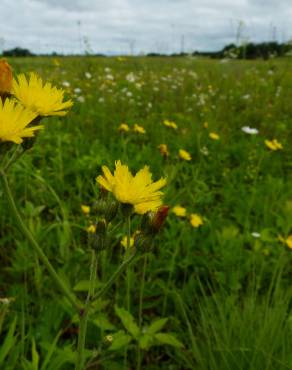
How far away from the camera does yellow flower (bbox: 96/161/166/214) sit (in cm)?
86

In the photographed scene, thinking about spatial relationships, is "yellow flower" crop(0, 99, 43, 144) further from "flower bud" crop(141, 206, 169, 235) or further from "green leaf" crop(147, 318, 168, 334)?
"green leaf" crop(147, 318, 168, 334)

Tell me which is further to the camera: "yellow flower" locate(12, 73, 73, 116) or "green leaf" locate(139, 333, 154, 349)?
"green leaf" locate(139, 333, 154, 349)

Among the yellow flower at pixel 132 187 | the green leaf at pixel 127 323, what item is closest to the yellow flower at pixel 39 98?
the yellow flower at pixel 132 187

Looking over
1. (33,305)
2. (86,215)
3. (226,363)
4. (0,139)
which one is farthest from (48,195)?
(0,139)

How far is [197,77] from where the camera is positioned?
22.2 ft

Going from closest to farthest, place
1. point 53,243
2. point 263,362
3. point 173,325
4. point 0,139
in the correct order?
point 0,139 < point 263,362 < point 173,325 < point 53,243

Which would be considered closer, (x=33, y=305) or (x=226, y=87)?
(x=33, y=305)

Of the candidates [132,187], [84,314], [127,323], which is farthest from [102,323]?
[132,187]

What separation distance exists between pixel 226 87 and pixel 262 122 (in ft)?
5.61

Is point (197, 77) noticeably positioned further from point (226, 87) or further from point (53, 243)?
point (53, 243)

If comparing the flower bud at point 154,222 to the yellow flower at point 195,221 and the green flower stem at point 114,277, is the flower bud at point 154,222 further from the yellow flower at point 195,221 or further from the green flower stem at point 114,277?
the yellow flower at point 195,221

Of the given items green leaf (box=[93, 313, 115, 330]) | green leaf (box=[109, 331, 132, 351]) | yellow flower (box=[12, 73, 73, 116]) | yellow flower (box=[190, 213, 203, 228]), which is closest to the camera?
yellow flower (box=[12, 73, 73, 116])

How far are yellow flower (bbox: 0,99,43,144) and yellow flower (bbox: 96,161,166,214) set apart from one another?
0.16m

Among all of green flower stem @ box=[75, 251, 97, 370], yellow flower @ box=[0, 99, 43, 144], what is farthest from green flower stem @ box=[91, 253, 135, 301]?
yellow flower @ box=[0, 99, 43, 144]
